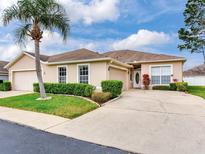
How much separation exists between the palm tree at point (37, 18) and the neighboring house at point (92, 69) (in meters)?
4.17

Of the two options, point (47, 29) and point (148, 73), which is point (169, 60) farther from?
point (47, 29)

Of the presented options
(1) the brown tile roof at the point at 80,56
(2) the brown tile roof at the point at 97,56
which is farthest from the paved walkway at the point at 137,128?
(2) the brown tile roof at the point at 97,56

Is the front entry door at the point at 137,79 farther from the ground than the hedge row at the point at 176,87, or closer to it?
farther from the ground

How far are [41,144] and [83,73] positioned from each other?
37.7 ft

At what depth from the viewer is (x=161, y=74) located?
20.4 meters

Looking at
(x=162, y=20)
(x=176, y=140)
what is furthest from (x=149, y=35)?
(x=176, y=140)

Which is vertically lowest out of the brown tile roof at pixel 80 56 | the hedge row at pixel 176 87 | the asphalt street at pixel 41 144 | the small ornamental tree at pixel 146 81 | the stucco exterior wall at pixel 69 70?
the asphalt street at pixel 41 144

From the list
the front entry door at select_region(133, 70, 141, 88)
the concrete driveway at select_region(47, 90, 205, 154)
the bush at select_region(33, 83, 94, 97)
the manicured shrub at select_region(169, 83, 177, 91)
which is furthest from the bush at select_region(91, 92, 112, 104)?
the front entry door at select_region(133, 70, 141, 88)

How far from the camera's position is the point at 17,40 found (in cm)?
1233

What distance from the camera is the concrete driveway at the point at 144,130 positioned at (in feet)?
16.3

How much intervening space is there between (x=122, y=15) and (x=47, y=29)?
28.9ft

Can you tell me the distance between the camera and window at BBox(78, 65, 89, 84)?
16109 mm

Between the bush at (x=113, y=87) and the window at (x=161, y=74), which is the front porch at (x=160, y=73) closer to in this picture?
the window at (x=161, y=74)

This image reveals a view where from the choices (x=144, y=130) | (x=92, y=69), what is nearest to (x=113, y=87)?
(x=92, y=69)
